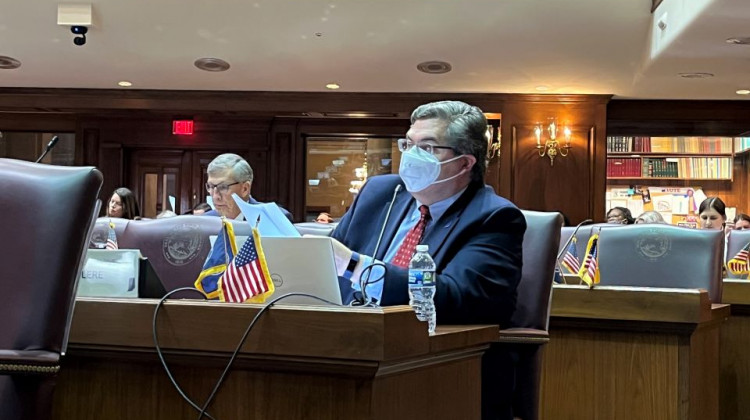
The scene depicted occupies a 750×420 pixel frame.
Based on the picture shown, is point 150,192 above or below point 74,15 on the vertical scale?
below

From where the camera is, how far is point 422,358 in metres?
1.40

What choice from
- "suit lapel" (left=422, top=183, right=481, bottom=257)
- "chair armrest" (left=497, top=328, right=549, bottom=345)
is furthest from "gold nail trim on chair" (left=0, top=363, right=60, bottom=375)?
"chair armrest" (left=497, top=328, right=549, bottom=345)

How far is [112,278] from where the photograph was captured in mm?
1732

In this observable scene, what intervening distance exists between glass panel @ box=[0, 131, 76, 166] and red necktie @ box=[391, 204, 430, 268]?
9.49 metres

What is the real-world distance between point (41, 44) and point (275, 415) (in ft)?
22.2

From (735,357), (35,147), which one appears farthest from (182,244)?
(35,147)

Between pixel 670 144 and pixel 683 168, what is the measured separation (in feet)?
1.04

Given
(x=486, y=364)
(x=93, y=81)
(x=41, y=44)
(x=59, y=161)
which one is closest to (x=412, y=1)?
(x=41, y=44)

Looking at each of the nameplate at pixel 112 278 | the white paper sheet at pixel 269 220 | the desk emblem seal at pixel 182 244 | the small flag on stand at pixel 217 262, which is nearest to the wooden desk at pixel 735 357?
the desk emblem seal at pixel 182 244

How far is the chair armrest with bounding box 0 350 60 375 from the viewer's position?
46.4 inches

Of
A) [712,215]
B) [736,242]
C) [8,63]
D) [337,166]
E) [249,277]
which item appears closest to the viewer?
[249,277]

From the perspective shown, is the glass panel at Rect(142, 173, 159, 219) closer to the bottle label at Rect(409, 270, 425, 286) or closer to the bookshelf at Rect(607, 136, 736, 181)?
the bookshelf at Rect(607, 136, 736, 181)

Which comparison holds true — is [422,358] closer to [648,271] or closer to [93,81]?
[648,271]

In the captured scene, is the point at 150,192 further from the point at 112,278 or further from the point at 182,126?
the point at 112,278
